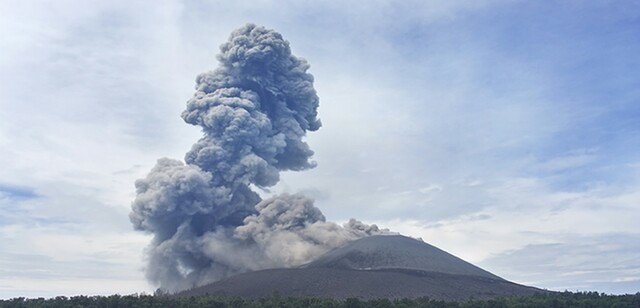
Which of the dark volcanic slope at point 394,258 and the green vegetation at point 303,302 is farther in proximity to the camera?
the dark volcanic slope at point 394,258

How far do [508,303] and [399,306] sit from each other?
59.9 ft

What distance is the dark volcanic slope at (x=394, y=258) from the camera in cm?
14175

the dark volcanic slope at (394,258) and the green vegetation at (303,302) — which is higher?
the dark volcanic slope at (394,258)

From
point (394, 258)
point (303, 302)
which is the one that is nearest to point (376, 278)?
point (394, 258)

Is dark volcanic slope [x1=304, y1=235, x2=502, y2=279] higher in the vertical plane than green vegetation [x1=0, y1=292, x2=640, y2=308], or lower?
higher

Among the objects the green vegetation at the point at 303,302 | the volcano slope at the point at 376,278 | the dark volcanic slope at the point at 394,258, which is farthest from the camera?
the dark volcanic slope at the point at 394,258

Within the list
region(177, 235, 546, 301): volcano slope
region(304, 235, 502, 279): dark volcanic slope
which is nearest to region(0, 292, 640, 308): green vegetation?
region(177, 235, 546, 301): volcano slope

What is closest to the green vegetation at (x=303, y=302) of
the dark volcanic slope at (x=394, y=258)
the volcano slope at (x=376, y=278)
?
the volcano slope at (x=376, y=278)

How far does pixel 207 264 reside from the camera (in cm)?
14788

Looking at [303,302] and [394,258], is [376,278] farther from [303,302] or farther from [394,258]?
[303,302]

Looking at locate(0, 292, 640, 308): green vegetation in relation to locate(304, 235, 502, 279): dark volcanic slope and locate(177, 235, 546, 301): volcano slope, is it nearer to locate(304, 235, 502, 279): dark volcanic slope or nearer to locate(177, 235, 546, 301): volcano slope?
locate(177, 235, 546, 301): volcano slope

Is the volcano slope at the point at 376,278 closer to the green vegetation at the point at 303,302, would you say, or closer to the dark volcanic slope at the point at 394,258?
the dark volcanic slope at the point at 394,258

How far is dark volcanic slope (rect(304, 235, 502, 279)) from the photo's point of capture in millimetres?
141750

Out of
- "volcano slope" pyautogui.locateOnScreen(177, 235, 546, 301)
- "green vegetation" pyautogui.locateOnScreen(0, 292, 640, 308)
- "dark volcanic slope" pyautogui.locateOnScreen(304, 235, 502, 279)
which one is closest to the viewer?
"green vegetation" pyautogui.locateOnScreen(0, 292, 640, 308)
